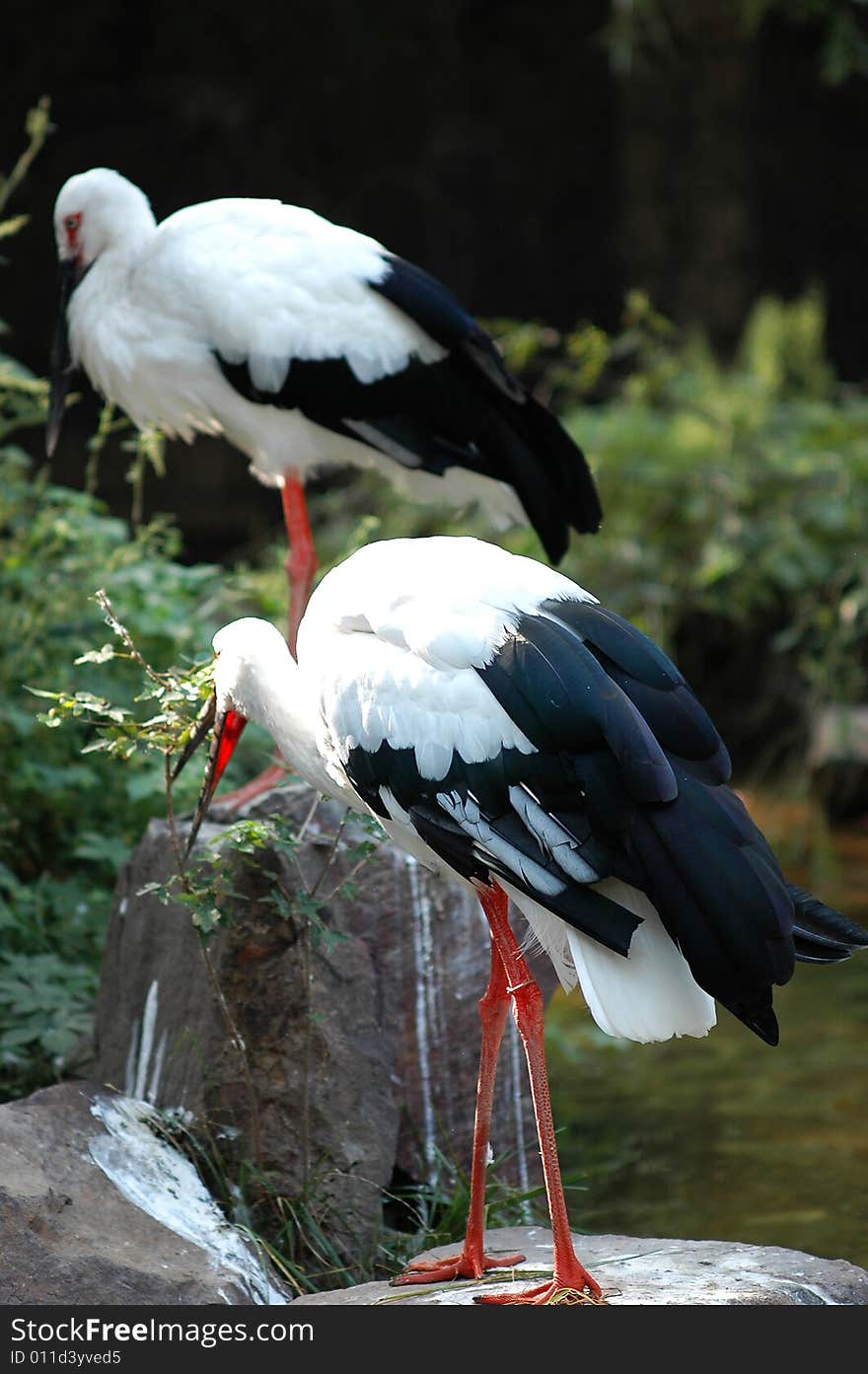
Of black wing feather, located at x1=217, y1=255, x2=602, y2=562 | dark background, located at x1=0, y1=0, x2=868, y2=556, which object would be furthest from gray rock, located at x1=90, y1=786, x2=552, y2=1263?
dark background, located at x1=0, y1=0, x2=868, y2=556

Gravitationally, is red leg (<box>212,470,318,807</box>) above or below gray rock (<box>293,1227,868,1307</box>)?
above

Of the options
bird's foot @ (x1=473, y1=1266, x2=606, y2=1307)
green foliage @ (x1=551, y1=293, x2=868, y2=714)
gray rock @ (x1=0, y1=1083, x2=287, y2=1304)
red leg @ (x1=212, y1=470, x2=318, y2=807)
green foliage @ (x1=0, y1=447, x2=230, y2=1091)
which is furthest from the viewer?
green foliage @ (x1=551, y1=293, x2=868, y2=714)

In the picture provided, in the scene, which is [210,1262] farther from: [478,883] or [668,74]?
[668,74]

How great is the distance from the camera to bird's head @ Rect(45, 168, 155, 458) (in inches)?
182

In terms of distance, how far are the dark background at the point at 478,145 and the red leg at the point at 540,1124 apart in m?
6.73

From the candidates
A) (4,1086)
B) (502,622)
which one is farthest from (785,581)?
(502,622)

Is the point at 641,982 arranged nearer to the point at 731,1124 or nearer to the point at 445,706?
the point at 445,706

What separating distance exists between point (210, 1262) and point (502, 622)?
3.84 ft

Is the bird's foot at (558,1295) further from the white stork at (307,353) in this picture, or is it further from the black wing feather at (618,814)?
the white stork at (307,353)

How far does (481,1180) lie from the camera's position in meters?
3.05

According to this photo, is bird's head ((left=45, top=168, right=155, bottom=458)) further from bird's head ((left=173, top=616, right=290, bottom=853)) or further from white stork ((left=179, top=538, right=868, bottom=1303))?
white stork ((left=179, top=538, right=868, bottom=1303))

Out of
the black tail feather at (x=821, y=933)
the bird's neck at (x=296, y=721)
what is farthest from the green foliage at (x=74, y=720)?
the black tail feather at (x=821, y=933)

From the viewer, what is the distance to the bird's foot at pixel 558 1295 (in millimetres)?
2719

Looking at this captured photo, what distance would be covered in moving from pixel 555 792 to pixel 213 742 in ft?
3.05
